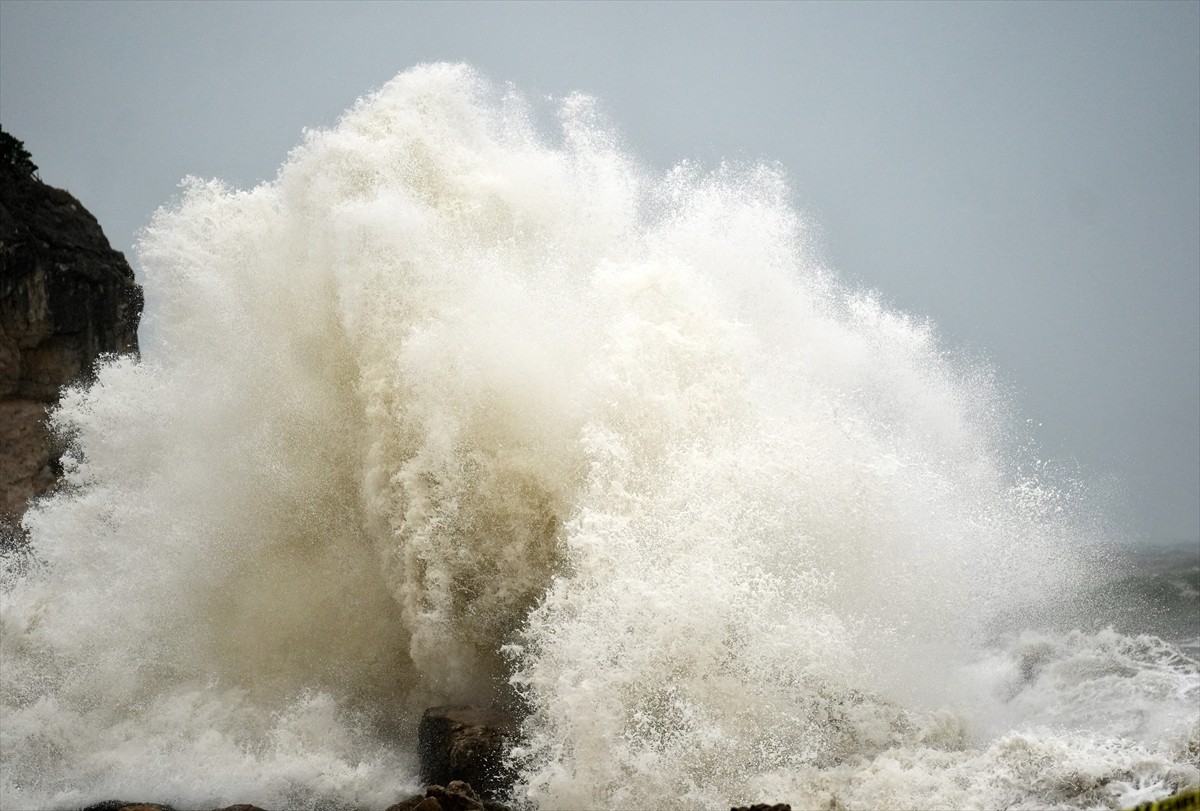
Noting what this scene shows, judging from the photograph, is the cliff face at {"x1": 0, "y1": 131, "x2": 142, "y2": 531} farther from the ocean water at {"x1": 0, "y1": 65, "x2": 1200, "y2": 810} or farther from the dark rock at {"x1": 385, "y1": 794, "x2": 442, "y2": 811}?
the dark rock at {"x1": 385, "y1": 794, "x2": 442, "y2": 811}

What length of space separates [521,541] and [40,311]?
45.5 feet

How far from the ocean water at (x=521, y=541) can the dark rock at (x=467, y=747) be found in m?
0.35

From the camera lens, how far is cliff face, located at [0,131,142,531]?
56.2ft

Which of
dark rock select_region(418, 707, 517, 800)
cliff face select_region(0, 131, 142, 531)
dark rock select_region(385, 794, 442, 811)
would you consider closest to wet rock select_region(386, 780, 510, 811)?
dark rock select_region(385, 794, 442, 811)

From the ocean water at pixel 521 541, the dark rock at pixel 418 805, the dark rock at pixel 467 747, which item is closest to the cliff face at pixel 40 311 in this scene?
the ocean water at pixel 521 541

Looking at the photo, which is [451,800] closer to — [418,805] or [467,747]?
[418,805]

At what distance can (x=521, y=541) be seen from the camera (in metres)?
12.2

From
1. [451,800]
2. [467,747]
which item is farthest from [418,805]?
[467,747]

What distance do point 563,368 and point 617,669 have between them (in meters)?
5.62

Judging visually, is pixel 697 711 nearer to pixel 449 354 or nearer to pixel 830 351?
pixel 449 354

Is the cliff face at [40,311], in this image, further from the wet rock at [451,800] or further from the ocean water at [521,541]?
the wet rock at [451,800]

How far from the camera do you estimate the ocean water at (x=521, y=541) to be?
8930mm

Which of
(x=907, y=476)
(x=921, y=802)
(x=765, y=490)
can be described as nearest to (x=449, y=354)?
(x=765, y=490)

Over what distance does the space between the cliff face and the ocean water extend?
1.91 m
